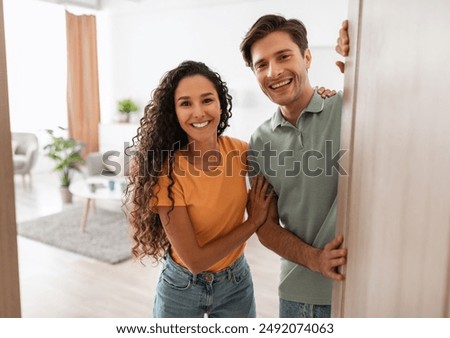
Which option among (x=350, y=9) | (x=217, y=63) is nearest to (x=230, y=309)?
(x=350, y=9)

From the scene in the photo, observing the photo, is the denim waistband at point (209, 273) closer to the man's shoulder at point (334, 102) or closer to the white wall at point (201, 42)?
the man's shoulder at point (334, 102)

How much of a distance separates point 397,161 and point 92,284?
280cm

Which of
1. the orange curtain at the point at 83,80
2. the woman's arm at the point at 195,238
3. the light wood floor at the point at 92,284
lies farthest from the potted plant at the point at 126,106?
the woman's arm at the point at 195,238

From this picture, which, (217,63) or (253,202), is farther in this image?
(217,63)

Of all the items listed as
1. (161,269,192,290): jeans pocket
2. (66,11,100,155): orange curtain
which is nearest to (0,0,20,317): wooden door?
(161,269,192,290): jeans pocket

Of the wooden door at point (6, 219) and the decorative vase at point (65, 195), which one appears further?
the decorative vase at point (65, 195)

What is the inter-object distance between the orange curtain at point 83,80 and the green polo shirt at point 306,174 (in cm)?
591

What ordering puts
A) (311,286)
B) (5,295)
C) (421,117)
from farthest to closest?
1. (311,286)
2. (5,295)
3. (421,117)

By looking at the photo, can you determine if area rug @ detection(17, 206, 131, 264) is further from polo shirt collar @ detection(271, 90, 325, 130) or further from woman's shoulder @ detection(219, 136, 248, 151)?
polo shirt collar @ detection(271, 90, 325, 130)

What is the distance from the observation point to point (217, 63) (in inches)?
216

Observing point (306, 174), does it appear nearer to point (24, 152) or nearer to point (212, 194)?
point (212, 194)

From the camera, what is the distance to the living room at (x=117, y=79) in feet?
9.76

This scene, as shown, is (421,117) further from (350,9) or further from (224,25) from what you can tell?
(224,25)
